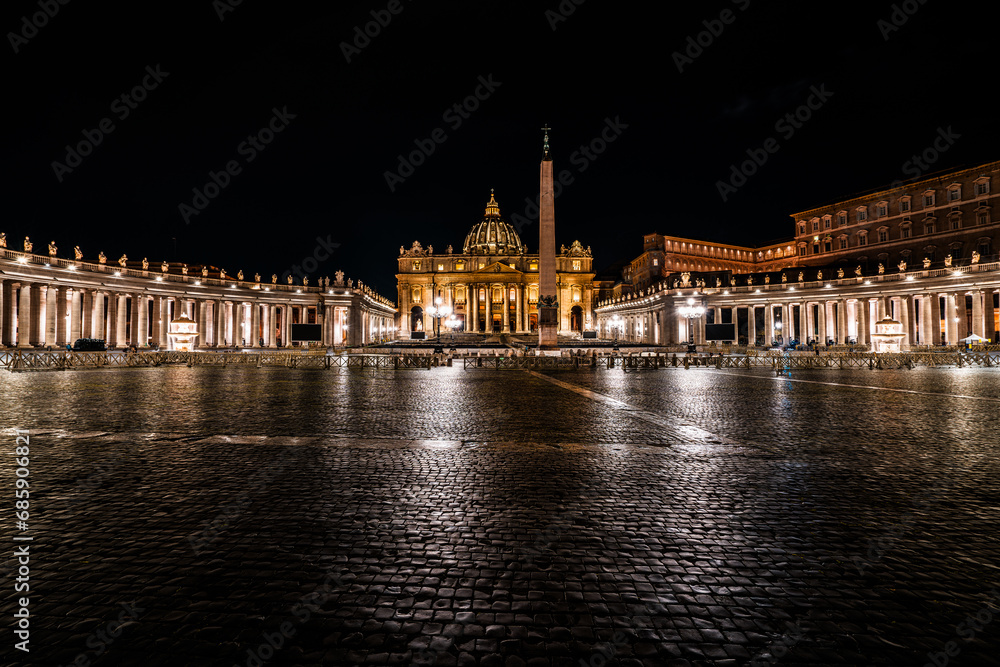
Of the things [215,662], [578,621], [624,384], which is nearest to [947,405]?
[624,384]

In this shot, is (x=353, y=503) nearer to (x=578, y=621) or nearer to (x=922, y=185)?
(x=578, y=621)

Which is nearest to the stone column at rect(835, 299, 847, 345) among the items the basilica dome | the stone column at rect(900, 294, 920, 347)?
the stone column at rect(900, 294, 920, 347)

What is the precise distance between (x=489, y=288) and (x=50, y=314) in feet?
267

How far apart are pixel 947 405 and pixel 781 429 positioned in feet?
22.2

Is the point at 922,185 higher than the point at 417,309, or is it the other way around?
the point at 922,185

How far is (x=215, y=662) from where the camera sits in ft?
8.86

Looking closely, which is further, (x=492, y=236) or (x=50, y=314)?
(x=492, y=236)

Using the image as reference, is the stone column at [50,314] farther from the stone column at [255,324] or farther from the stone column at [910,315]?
the stone column at [910,315]

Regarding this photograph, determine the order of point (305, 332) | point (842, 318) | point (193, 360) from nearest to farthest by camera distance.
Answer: point (193, 360), point (305, 332), point (842, 318)

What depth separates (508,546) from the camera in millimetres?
4227

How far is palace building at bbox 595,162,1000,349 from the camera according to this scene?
169ft

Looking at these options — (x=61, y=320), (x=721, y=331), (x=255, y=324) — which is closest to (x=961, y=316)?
(x=721, y=331)

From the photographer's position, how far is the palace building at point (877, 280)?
51438 millimetres

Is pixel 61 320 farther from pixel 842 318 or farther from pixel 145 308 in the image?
pixel 842 318
